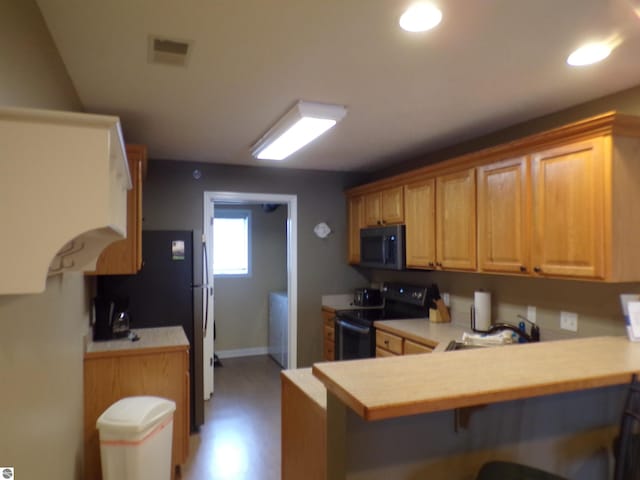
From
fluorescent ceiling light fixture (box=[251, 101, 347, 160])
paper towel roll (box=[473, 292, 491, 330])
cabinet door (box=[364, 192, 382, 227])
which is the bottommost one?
paper towel roll (box=[473, 292, 491, 330])

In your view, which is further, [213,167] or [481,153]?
[213,167]

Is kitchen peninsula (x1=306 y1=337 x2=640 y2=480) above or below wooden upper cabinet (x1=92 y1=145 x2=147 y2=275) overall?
below

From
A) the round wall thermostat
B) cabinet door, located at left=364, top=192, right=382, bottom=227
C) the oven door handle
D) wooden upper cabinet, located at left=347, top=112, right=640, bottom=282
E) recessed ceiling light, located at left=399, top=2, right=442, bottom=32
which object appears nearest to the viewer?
recessed ceiling light, located at left=399, top=2, right=442, bottom=32

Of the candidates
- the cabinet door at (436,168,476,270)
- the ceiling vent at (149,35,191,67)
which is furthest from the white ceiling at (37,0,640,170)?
the cabinet door at (436,168,476,270)

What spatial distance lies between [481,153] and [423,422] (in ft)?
6.91

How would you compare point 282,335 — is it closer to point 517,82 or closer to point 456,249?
point 456,249

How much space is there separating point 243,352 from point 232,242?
5.23ft

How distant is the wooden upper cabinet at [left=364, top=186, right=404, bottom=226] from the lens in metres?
4.04

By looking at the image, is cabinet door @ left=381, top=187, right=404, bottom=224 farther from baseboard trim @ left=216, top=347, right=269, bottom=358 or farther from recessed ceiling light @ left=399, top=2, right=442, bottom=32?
baseboard trim @ left=216, top=347, right=269, bottom=358

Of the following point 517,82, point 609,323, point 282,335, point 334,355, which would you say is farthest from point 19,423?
point 282,335

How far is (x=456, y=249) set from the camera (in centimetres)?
332

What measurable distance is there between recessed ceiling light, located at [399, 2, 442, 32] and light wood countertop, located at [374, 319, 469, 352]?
6.26 ft

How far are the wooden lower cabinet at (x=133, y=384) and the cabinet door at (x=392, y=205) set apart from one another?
7.19 feet

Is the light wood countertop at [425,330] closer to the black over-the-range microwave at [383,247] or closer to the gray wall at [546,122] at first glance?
the black over-the-range microwave at [383,247]
